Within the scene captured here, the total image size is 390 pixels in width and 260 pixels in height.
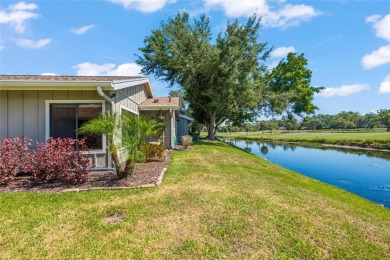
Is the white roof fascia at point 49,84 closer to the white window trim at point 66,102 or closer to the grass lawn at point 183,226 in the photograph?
the white window trim at point 66,102

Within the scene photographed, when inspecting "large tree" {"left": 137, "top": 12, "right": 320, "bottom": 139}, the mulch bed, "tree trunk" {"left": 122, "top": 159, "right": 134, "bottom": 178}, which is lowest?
the mulch bed

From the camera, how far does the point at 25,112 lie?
7887 millimetres

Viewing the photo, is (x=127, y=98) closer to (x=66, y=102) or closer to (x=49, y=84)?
(x=66, y=102)

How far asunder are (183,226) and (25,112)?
6.68m

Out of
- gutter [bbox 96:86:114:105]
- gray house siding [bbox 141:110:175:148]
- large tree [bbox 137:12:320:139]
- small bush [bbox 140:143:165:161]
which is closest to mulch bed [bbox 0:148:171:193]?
gutter [bbox 96:86:114:105]

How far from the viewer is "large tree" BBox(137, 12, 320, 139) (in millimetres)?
20706

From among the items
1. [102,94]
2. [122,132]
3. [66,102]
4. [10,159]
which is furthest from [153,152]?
[10,159]

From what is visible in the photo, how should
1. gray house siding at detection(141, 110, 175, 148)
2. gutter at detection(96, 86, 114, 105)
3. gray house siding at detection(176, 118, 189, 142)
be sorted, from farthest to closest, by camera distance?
gray house siding at detection(176, 118, 189, 142) < gray house siding at detection(141, 110, 175, 148) < gutter at detection(96, 86, 114, 105)

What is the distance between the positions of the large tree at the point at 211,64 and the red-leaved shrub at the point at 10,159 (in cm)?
1551

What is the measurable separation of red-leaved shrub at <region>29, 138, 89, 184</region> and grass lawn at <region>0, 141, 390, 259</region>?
3.01 ft

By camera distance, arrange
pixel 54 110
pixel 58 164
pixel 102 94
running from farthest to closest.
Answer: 1. pixel 54 110
2. pixel 102 94
3. pixel 58 164

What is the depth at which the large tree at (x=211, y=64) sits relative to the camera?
2071cm

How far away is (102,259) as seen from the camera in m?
3.38

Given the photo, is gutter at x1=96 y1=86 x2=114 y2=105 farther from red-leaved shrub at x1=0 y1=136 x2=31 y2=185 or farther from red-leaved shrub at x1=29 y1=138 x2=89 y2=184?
red-leaved shrub at x1=0 y1=136 x2=31 y2=185
